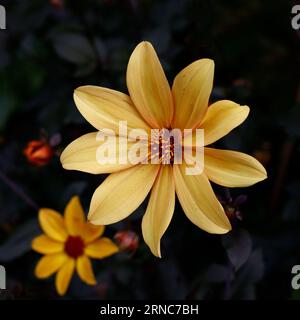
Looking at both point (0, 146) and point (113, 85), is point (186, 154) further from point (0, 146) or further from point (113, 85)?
point (0, 146)

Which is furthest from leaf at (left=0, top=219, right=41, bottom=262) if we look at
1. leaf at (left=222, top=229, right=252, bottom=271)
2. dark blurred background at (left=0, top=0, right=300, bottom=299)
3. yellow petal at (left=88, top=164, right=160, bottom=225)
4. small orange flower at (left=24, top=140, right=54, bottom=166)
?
leaf at (left=222, top=229, right=252, bottom=271)

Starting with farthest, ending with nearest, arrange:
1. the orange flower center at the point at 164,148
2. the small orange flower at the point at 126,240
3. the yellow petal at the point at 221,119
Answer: the small orange flower at the point at 126,240
the orange flower center at the point at 164,148
the yellow petal at the point at 221,119

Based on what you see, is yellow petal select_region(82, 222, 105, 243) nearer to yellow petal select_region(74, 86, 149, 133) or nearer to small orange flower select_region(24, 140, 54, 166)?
small orange flower select_region(24, 140, 54, 166)

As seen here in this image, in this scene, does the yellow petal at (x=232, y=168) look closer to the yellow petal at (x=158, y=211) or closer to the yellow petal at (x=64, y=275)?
the yellow petal at (x=158, y=211)

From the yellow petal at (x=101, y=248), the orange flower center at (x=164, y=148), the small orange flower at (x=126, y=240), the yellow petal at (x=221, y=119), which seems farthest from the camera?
the yellow petal at (x=101, y=248)

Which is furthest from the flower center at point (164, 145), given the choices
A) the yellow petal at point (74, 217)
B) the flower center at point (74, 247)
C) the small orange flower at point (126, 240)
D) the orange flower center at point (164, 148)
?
the flower center at point (74, 247)

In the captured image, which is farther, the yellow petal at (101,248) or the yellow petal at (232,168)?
the yellow petal at (101,248)
